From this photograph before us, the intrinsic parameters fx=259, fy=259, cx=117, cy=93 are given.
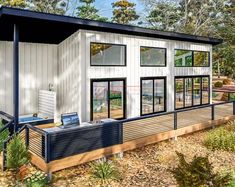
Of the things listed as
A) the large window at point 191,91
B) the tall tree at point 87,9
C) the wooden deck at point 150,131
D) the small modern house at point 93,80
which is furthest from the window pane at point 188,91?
the tall tree at point 87,9

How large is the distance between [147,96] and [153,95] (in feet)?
1.27

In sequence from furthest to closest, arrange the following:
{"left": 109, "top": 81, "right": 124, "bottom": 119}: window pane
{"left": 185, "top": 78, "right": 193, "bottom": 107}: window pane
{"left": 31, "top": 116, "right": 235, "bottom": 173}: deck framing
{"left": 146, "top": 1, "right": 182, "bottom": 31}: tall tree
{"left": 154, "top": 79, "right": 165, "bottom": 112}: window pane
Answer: {"left": 146, "top": 1, "right": 182, "bottom": 31}: tall tree → {"left": 185, "top": 78, "right": 193, "bottom": 107}: window pane → {"left": 154, "top": 79, "right": 165, "bottom": 112}: window pane → {"left": 109, "top": 81, "right": 124, "bottom": 119}: window pane → {"left": 31, "top": 116, "right": 235, "bottom": 173}: deck framing

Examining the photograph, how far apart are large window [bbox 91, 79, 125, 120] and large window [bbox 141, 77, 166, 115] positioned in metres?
1.43

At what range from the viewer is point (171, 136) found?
1018cm

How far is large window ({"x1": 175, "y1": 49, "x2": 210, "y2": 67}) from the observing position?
14643mm

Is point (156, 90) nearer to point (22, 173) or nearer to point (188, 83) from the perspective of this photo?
point (188, 83)

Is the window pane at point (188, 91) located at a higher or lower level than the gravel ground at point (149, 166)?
Result: higher

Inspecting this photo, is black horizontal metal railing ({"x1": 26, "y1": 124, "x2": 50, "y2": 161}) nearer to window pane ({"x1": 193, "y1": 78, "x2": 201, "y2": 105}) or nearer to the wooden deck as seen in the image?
the wooden deck

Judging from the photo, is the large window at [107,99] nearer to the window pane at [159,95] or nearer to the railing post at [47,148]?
the window pane at [159,95]

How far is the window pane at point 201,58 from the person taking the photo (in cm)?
1590

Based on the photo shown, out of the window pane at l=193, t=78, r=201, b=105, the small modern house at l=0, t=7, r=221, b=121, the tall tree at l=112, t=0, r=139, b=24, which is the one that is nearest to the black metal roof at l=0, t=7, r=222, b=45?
the small modern house at l=0, t=7, r=221, b=121

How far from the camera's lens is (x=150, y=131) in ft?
31.6

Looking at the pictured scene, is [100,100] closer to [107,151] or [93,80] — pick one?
[93,80]

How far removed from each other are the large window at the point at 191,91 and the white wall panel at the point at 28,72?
23.2 ft
